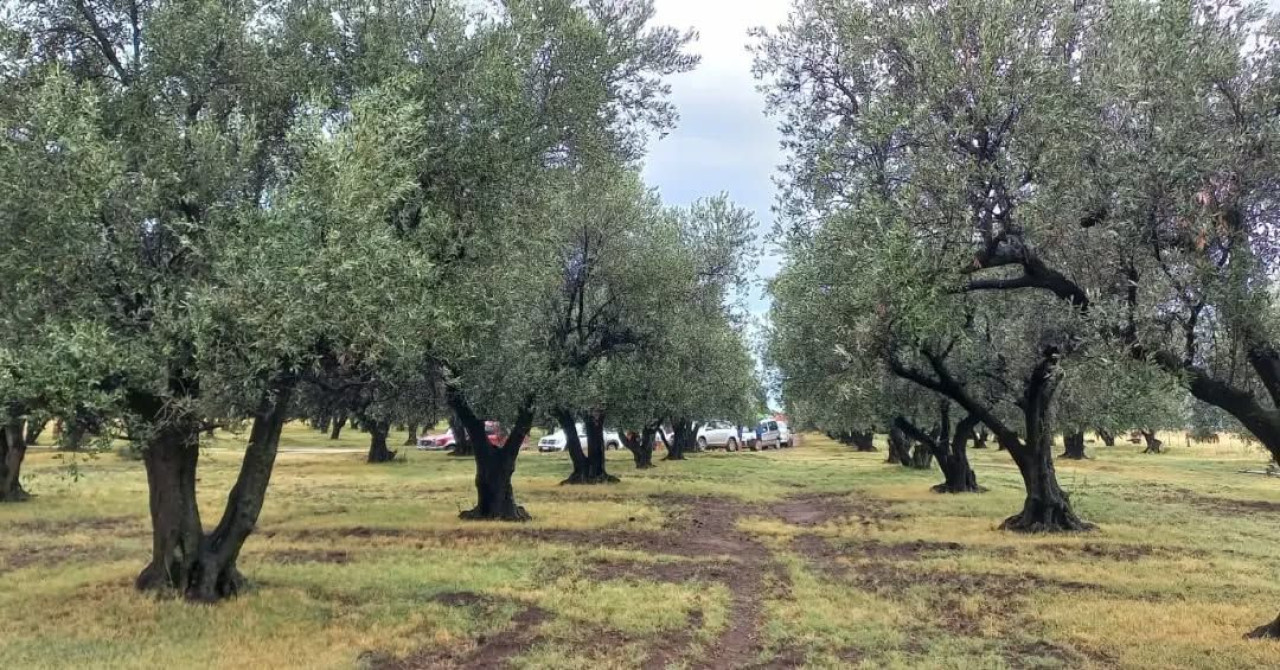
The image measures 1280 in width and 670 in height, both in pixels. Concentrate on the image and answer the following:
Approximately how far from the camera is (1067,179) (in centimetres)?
1076

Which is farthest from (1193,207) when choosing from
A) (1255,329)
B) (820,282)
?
(820,282)

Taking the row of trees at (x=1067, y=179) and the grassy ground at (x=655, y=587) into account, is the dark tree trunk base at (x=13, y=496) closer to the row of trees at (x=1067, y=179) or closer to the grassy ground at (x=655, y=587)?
the grassy ground at (x=655, y=587)

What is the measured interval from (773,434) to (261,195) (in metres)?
71.3

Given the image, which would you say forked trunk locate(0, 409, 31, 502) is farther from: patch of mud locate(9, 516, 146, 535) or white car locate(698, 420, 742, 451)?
white car locate(698, 420, 742, 451)

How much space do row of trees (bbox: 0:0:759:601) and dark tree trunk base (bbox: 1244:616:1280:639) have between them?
11423 mm

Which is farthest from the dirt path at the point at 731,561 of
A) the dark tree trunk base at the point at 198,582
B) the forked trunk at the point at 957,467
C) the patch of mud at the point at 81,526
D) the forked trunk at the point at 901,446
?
the forked trunk at the point at 901,446

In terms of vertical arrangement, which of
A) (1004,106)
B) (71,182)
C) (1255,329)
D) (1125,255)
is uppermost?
(1004,106)

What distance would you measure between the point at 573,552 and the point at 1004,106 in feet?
39.5

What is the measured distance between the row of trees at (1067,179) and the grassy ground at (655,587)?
11.4 feet

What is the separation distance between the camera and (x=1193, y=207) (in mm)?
9586

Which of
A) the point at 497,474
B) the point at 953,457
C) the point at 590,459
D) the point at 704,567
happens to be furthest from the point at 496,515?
the point at 953,457

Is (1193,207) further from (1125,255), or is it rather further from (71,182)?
(71,182)

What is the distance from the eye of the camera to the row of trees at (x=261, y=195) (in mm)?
10656

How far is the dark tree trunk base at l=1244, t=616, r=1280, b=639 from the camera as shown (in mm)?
11125
